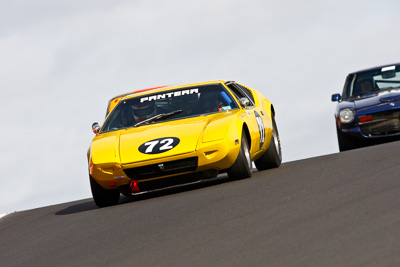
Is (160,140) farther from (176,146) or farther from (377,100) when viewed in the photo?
(377,100)

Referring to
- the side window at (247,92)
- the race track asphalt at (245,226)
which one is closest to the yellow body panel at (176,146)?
the race track asphalt at (245,226)

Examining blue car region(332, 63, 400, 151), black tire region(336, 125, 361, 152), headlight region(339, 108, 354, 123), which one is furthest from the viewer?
black tire region(336, 125, 361, 152)

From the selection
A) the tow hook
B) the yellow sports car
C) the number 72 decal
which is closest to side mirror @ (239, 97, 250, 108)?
the yellow sports car

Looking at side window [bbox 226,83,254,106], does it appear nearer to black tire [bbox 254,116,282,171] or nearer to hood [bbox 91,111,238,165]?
black tire [bbox 254,116,282,171]

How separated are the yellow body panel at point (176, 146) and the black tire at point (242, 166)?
0.29ft

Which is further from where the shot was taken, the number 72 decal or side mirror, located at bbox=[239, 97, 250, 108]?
side mirror, located at bbox=[239, 97, 250, 108]

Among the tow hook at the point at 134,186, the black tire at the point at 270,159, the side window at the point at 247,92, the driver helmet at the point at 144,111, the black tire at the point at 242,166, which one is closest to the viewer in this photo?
the tow hook at the point at 134,186

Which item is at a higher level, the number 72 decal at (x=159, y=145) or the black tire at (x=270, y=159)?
the number 72 decal at (x=159, y=145)

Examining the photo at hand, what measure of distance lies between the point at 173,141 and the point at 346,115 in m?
5.40

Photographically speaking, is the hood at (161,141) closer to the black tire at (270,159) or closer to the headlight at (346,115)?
the black tire at (270,159)

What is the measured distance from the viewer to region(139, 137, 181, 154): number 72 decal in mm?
9180

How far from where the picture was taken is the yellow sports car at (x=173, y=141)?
9.20 m

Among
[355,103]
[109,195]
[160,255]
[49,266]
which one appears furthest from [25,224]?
[355,103]

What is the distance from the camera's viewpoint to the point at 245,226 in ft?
20.4
